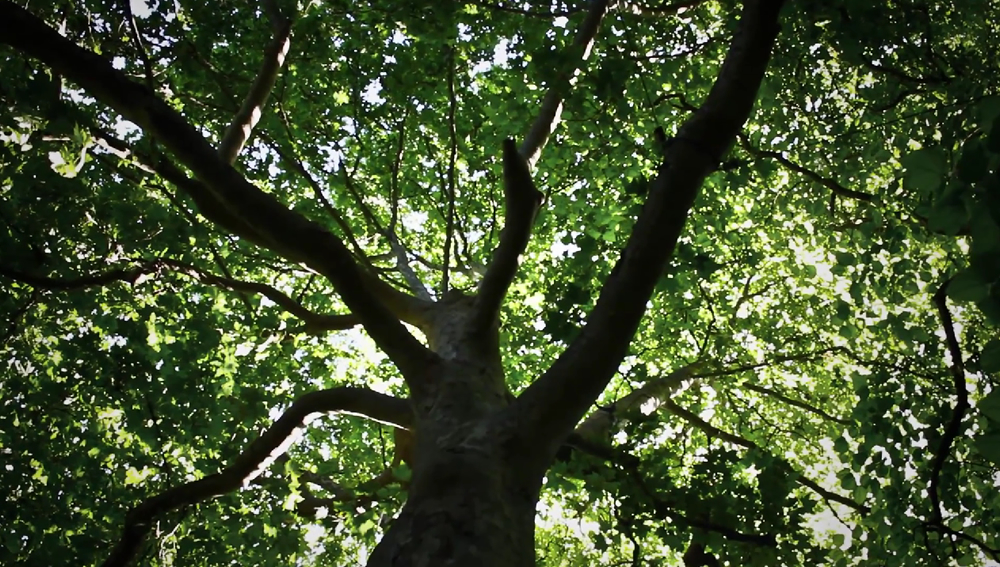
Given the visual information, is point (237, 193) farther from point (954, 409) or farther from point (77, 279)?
point (954, 409)

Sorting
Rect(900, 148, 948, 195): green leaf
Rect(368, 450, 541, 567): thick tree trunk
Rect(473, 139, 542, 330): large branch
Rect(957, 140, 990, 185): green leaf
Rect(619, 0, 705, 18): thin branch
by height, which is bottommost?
Rect(368, 450, 541, 567): thick tree trunk

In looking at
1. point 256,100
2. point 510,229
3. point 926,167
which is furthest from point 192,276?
point 926,167

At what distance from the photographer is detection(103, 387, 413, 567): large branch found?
304 centimetres

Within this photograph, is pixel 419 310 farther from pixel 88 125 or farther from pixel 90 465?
pixel 90 465

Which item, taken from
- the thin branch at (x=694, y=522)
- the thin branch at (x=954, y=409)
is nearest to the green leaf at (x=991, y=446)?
the thin branch at (x=694, y=522)

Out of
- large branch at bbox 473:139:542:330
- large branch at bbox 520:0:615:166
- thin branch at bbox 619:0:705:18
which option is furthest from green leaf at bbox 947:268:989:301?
thin branch at bbox 619:0:705:18

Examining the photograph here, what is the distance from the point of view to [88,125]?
3039 mm

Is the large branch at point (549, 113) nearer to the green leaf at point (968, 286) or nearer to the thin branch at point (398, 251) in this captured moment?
the thin branch at point (398, 251)

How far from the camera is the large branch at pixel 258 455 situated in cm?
304

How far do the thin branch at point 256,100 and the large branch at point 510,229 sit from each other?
5.65 ft

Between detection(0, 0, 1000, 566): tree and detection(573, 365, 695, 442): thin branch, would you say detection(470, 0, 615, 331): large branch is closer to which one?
detection(0, 0, 1000, 566): tree

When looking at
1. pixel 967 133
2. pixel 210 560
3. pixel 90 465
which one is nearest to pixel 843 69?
pixel 967 133

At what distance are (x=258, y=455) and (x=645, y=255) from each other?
2.24m

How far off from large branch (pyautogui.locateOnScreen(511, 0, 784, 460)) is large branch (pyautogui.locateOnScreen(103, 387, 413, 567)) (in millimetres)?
849
